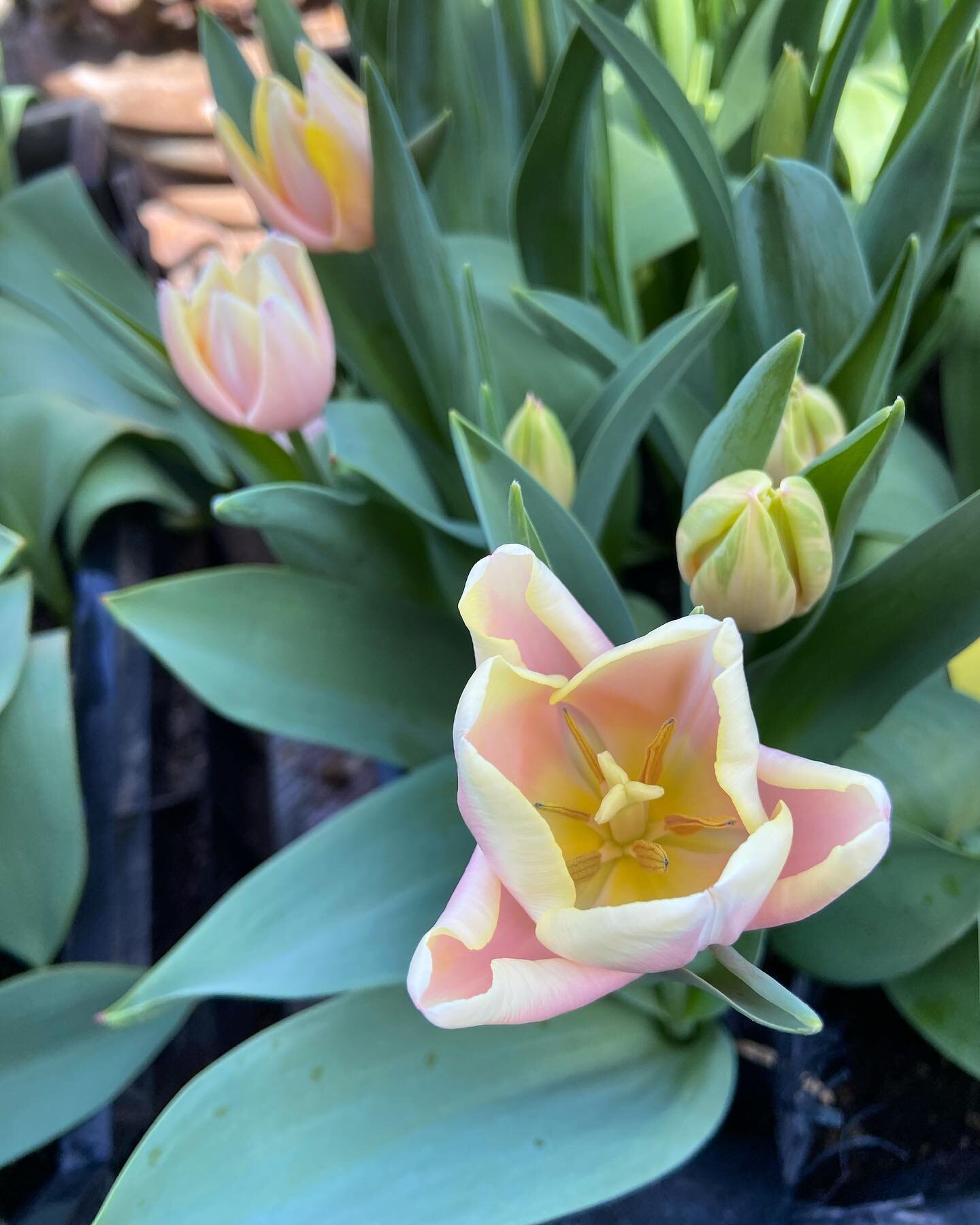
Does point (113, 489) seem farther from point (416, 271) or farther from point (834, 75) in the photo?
point (834, 75)

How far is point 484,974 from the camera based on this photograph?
0.21 m

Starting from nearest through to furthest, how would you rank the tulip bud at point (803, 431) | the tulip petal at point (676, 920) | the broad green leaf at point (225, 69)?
the tulip petal at point (676, 920), the tulip bud at point (803, 431), the broad green leaf at point (225, 69)

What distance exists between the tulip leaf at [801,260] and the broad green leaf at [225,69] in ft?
0.83

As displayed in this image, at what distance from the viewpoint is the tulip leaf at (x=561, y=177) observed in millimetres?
377

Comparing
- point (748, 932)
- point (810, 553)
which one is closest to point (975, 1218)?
point (748, 932)

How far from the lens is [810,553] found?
26cm

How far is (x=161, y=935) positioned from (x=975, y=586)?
405 mm

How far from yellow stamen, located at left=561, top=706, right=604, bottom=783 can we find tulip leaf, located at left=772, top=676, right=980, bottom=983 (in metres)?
0.10

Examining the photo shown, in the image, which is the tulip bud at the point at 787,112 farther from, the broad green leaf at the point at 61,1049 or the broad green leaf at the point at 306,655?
the broad green leaf at the point at 61,1049

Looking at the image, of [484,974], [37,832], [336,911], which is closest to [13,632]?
[37,832]

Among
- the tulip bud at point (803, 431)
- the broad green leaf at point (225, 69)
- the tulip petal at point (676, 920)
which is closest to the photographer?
the tulip petal at point (676, 920)

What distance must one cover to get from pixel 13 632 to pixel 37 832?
0.09 metres

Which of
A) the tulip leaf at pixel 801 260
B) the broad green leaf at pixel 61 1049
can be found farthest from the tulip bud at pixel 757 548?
the broad green leaf at pixel 61 1049

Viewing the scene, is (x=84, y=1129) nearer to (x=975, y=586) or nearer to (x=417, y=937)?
(x=417, y=937)
